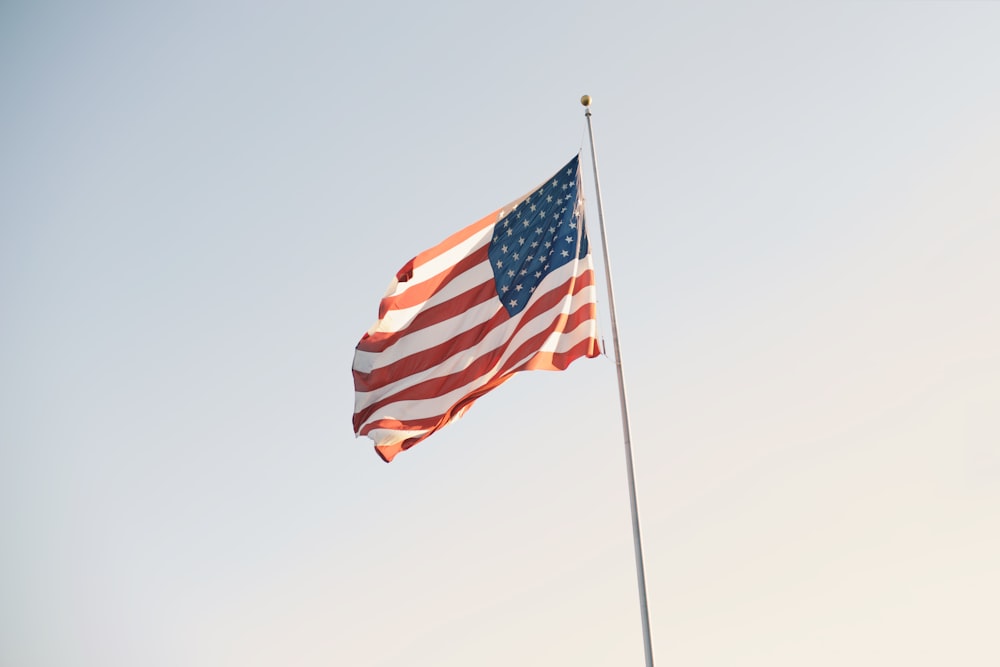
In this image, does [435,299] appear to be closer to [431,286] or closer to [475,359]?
[431,286]

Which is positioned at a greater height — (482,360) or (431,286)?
(431,286)

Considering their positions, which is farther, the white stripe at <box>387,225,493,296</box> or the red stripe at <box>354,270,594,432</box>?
the white stripe at <box>387,225,493,296</box>

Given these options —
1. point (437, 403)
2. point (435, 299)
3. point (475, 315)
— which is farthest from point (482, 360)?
point (435, 299)

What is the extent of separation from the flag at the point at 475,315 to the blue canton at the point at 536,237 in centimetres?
2

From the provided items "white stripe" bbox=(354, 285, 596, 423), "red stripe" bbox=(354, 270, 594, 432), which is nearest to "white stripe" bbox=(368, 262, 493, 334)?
"red stripe" bbox=(354, 270, 594, 432)

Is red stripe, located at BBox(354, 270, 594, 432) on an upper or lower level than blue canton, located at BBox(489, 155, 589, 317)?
lower

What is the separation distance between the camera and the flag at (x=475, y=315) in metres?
16.9

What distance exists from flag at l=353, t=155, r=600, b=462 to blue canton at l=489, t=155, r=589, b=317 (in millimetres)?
23

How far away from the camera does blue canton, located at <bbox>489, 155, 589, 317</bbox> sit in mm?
17453

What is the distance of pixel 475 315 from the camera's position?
1792 centimetres

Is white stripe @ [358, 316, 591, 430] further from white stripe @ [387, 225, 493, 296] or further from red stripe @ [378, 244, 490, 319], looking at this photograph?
white stripe @ [387, 225, 493, 296]

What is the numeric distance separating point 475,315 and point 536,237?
188cm

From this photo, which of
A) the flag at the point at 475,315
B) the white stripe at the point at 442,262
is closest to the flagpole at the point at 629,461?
the flag at the point at 475,315

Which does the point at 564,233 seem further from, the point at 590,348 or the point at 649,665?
the point at 649,665
